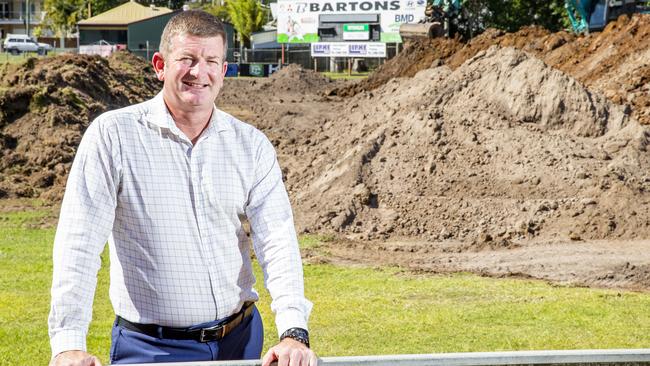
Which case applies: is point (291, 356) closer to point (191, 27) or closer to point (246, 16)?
point (191, 27)

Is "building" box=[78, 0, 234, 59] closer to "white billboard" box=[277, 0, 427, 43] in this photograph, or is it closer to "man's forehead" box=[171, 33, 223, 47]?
"white billboard" box=[277, 0, 427, 43]

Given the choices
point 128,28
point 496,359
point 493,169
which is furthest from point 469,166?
point 128,28

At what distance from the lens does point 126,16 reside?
9200cm

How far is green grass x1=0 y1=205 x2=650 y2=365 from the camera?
961 cm

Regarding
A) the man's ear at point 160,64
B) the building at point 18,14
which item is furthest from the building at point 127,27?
the man's ear at point 160,64

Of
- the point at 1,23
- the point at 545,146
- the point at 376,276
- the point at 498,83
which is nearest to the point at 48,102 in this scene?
the point at 498,83

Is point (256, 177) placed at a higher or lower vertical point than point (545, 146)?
higher

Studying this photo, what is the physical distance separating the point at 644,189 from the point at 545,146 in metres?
1.94

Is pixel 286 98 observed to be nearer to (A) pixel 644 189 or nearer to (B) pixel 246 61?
(A) pixel 644 189

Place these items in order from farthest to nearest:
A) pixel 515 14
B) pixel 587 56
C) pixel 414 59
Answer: pixel 515 14, pixel 414 59, pixel 587 56

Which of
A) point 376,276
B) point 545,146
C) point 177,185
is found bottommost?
point 376,276

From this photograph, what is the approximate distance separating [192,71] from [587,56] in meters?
26.4

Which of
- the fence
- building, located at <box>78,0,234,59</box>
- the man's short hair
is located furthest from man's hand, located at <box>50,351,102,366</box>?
building, located at <box>78,0,234,59</box>

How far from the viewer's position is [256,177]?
13.9ft
